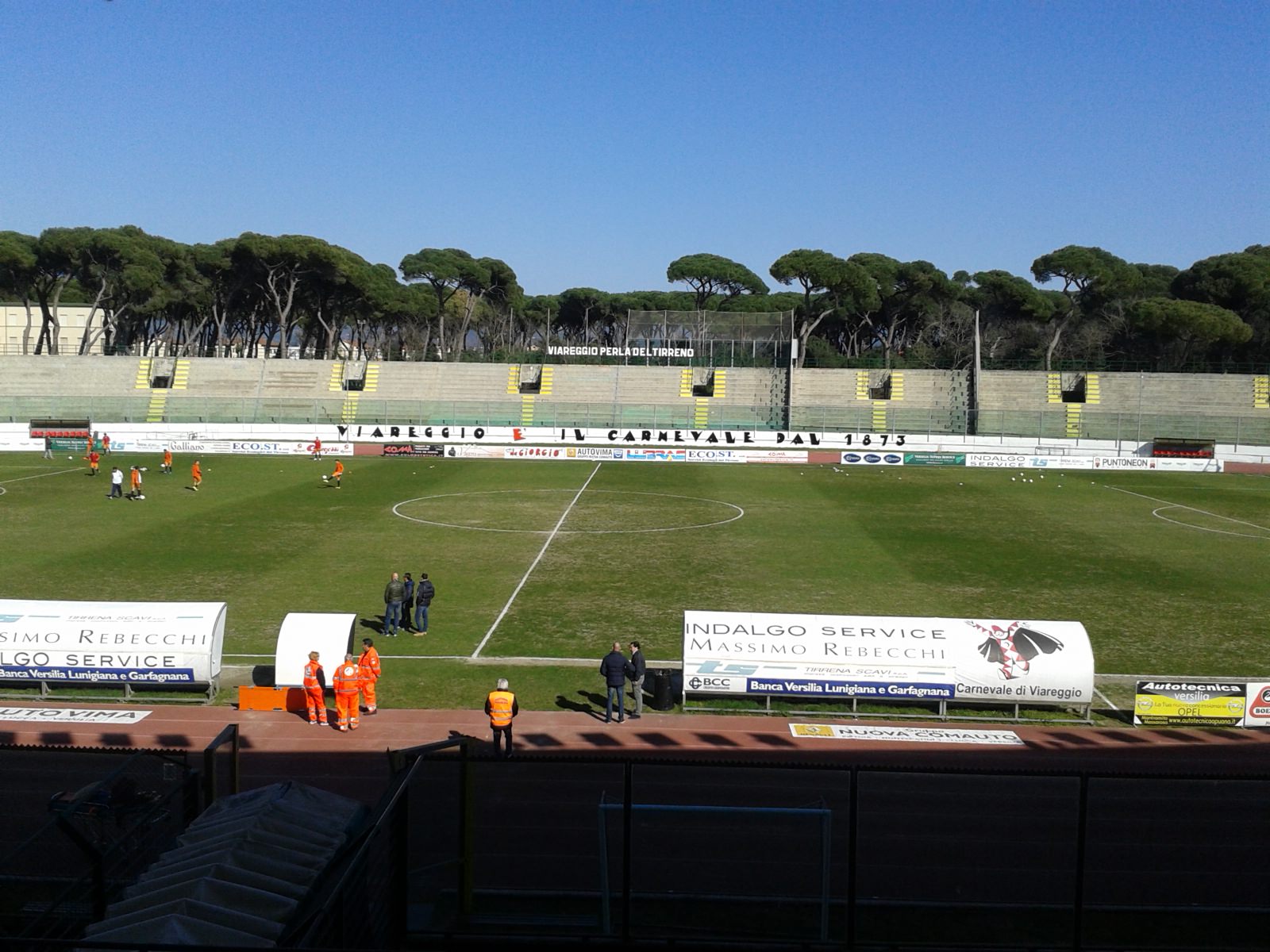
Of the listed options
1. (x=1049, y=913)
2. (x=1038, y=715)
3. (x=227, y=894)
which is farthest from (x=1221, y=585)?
(x=227, y=894)

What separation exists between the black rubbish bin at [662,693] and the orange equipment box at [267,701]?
5781 mm

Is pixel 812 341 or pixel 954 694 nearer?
pixel 954 694

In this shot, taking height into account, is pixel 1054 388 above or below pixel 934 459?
above

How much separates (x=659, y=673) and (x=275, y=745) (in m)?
6.28

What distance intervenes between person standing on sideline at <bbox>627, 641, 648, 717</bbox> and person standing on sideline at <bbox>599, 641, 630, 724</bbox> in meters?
0.18

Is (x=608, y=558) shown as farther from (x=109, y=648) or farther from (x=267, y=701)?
(x=109, y=648)

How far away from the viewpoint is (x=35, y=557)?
27.6 metres

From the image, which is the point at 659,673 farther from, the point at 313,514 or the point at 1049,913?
the point at 313,514

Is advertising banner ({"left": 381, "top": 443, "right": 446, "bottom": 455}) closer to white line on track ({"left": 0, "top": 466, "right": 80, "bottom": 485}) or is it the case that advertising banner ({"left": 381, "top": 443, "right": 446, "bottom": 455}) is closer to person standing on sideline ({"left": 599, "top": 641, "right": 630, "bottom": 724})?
white line on track ({"left": 0, "top": 466, "right": 80, "bottom": 485})

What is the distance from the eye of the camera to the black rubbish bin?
17.7 meters

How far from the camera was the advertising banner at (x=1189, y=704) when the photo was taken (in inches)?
669

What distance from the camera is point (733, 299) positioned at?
123250 mm

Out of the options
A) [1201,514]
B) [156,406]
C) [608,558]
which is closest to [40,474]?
[156,406]

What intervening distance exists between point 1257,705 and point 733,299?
10891cm
